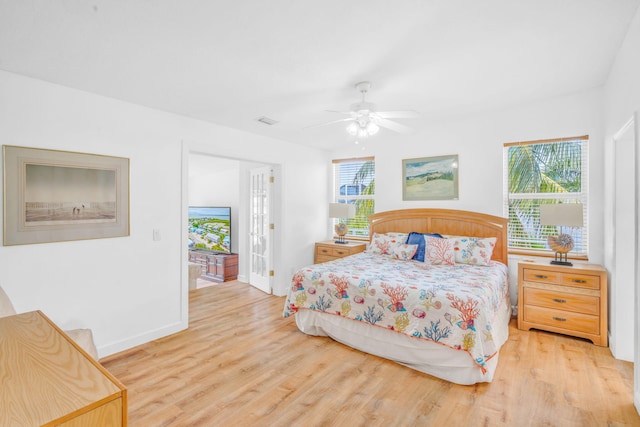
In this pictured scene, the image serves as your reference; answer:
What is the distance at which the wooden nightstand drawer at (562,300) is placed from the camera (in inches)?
118

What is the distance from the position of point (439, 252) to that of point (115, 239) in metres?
3.48

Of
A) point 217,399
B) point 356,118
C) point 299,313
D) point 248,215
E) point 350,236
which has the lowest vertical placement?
point 217,399

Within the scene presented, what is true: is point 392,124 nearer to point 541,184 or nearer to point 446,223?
point 446,223

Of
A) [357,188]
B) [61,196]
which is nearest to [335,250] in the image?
[357,188]

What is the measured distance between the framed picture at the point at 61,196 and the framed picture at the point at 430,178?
3.61 metres

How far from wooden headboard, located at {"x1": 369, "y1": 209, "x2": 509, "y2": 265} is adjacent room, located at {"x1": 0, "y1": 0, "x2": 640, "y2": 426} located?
0.03m

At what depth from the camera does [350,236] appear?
17.9 ft

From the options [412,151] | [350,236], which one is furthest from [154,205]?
A: [412,151]

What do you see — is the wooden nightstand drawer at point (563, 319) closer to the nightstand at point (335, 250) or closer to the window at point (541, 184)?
the window at point (541, 184)

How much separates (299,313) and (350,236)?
229cm

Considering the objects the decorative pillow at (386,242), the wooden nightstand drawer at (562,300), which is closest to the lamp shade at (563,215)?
the wooden nightstand drawer at (562,300)

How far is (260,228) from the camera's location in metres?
5.18

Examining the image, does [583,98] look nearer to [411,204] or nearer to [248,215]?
[411,204]

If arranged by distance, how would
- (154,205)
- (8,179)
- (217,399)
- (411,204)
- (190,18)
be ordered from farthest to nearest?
(411,204)
(154,205)
(8,179)
(217,399)
(190,18)
